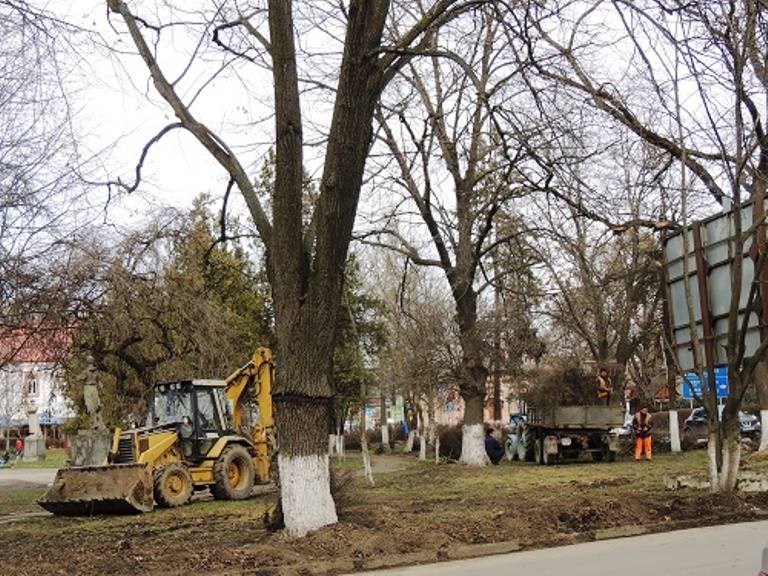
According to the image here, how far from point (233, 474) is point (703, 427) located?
32094 mm

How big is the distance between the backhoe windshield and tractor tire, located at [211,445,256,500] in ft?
4.26

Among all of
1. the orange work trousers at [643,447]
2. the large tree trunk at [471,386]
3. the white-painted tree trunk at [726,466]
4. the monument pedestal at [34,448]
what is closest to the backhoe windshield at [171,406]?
the large tree trunk at [471,386]

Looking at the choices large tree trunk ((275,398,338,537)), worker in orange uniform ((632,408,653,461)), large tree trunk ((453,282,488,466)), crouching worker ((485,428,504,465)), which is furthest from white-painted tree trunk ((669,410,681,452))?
large tree trunk ((275,398,338,537))

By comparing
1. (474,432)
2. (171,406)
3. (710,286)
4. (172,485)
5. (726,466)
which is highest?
(710,286)

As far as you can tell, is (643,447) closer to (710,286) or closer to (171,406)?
(710,286)

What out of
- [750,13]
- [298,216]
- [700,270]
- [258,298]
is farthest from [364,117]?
[258,298]

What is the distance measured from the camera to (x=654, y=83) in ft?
42.1

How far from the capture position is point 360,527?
11.2 m

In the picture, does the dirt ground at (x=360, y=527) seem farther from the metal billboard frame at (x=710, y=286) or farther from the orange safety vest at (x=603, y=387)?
the orange safety vest at (x=603, y=387)

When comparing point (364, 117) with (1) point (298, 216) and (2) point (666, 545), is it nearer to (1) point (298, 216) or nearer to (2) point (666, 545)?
(1) point (298, 216)

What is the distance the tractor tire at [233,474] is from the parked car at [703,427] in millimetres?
20921

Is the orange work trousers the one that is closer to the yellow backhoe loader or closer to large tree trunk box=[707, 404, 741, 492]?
the yellow backhoe loader

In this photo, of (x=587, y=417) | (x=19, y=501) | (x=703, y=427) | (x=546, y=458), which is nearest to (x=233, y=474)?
(x=19, y=501)

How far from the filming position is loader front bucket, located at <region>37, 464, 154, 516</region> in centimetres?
1727
